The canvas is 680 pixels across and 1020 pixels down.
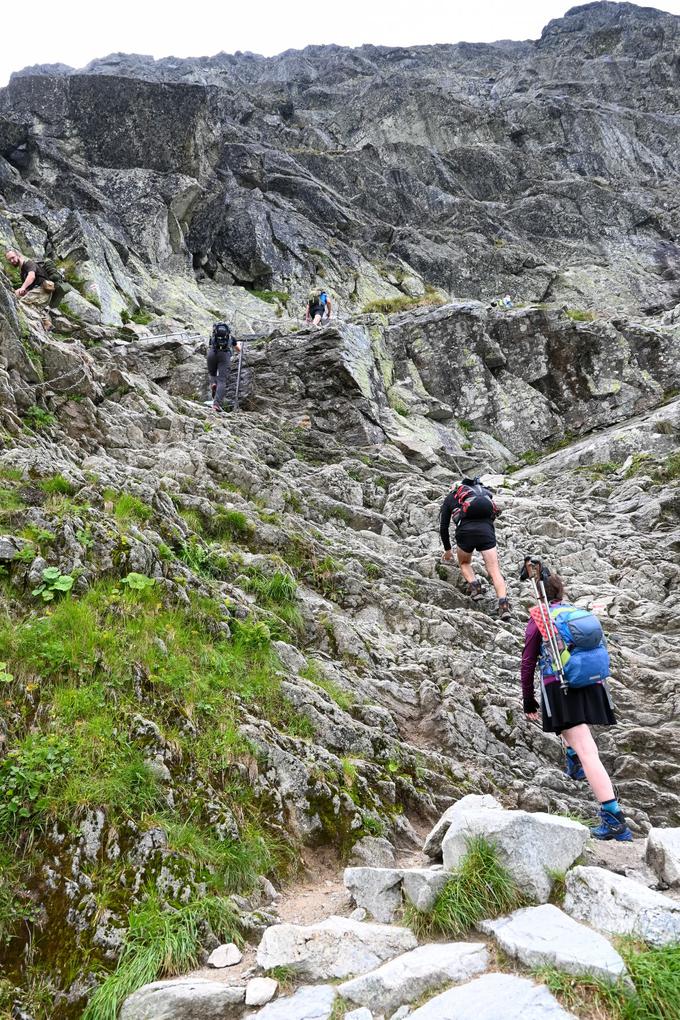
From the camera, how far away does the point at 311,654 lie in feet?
26.9

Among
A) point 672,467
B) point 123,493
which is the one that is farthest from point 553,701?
point 672,467

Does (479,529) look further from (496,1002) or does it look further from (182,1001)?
(182,1001)

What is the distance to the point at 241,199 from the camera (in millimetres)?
38594

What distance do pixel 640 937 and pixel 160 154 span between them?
42210mm

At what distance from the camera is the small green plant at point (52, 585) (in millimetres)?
6305

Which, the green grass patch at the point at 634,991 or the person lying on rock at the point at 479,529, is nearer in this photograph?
the green grass patch at the point at 634,991

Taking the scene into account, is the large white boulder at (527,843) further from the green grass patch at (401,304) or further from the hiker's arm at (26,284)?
the green grass patch at (401,304)

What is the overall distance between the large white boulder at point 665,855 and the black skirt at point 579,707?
1.04 metres

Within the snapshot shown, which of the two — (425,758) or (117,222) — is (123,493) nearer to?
(425,758)

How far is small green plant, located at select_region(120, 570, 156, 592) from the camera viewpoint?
6926 millimetres

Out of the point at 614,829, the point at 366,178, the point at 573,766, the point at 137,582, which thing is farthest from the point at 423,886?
the point at 366,178

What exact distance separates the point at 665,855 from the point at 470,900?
1660 mm

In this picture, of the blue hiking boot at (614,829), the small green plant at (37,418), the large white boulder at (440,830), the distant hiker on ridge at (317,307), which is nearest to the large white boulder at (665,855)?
the blue hiking boot at (614,829)

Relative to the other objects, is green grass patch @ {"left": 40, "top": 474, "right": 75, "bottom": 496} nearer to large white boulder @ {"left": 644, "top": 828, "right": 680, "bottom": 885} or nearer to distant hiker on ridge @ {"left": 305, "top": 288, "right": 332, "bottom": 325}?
large white boulder @ {"left": 644, "top": 828, "right": 680, "bottom": 885}
